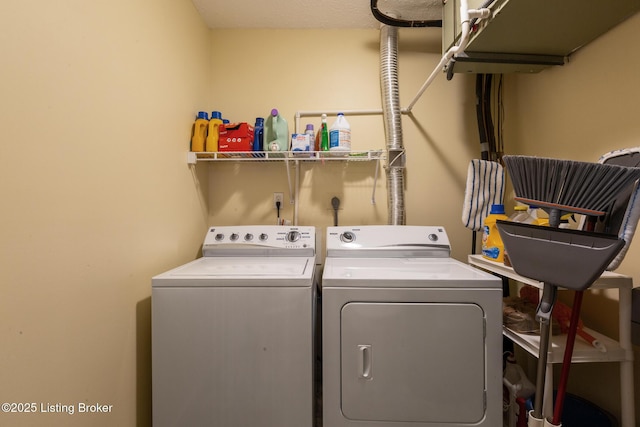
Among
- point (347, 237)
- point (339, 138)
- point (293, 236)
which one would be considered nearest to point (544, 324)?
point (347, 237)

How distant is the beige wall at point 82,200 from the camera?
77cm

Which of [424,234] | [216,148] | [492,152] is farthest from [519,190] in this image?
[216,148]

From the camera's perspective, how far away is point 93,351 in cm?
101

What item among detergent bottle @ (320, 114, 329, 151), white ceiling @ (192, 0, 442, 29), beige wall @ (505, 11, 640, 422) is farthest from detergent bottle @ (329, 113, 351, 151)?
beige wall @ (505, 11, 640, 422)

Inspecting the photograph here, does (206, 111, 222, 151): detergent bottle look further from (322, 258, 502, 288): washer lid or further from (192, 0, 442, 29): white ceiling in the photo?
(322, 258, 502, 288): washer lid

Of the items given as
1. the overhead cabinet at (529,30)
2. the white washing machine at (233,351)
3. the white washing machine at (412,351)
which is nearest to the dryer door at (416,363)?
the white washing machine at (412,351)

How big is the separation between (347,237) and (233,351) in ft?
3.02

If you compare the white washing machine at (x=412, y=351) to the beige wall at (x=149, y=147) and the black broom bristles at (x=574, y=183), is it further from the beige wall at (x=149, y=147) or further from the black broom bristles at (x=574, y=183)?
the beige wall at (x=149, y=147)

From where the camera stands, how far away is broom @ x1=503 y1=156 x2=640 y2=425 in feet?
2.59

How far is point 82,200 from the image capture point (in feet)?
3.15

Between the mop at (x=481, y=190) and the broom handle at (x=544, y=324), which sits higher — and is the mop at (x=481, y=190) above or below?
above

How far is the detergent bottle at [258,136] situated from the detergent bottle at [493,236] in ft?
4.86

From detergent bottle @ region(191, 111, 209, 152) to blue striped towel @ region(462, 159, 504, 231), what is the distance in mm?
1687

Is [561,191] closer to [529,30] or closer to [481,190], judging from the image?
[481,190]
